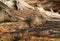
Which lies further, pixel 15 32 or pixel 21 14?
pixel 21 14

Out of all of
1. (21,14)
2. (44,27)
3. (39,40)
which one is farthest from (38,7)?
(39,40)

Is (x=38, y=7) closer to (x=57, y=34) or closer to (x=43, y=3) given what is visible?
(x=43, y=3)

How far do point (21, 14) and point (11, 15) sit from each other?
0.13 m

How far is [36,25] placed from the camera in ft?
8.14

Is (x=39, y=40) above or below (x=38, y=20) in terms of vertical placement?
below

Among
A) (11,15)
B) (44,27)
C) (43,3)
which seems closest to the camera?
(44,27)

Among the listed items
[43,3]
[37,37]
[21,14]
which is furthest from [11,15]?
[43,3]

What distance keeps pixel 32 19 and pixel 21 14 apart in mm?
196

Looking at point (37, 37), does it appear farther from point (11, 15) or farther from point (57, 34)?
point (11, 15)

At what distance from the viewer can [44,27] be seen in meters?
2.44

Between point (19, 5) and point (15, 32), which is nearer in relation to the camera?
point (15, 32)

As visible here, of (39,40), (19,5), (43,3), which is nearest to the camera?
(39,40)

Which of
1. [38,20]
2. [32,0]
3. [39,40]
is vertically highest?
[32,0]

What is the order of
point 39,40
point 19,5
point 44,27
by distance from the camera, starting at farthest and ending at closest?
1. point 19,5
2. point 44,27
3. point 39,40
